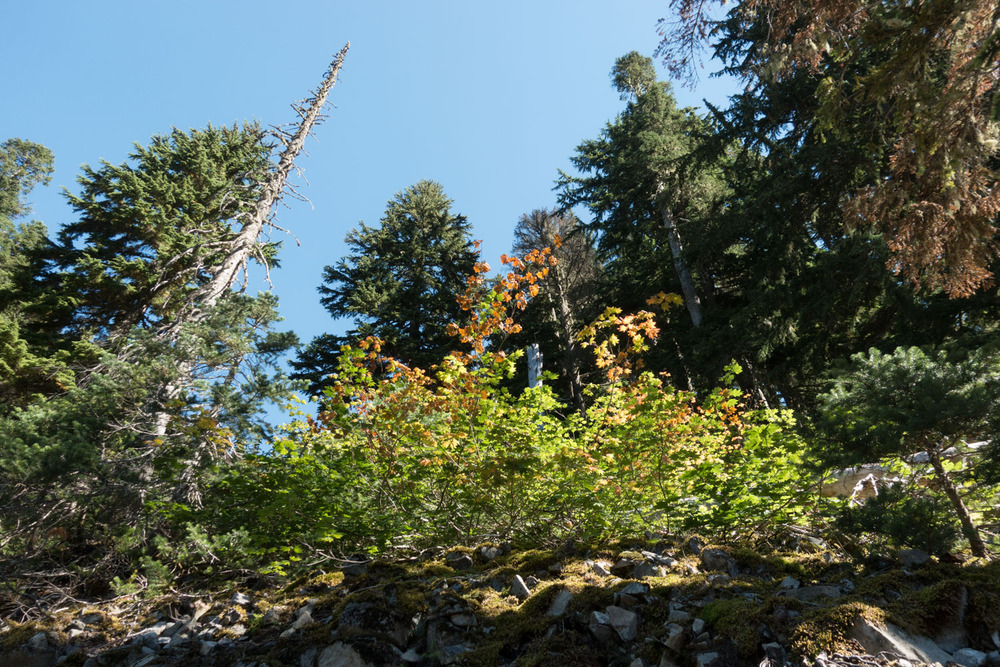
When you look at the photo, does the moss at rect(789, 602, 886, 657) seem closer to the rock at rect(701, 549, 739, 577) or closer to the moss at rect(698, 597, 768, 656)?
the moss at rect(698, 597, 768, 656)

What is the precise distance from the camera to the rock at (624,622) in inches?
105

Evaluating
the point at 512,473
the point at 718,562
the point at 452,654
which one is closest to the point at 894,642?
the point at 718,562

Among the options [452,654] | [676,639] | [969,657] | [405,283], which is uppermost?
[405,283]

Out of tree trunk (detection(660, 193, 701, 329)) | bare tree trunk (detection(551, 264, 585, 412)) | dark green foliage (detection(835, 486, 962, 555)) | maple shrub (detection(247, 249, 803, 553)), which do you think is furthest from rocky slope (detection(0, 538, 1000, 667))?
bare tree trunk (detection(551, 264, 585, 412))

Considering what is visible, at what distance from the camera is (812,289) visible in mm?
10156

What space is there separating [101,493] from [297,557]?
2.09 m

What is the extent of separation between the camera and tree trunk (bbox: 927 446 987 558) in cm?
352

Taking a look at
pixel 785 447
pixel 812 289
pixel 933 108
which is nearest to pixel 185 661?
pixel 785 447

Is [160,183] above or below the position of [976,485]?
above

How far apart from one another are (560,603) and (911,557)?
2232 millimetres

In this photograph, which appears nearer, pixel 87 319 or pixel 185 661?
pixel 185 661

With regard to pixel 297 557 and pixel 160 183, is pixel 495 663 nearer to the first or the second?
pixel 297 557

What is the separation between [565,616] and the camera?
2.89 m

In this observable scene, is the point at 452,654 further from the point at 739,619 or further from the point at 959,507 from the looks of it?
the point at 959,507
